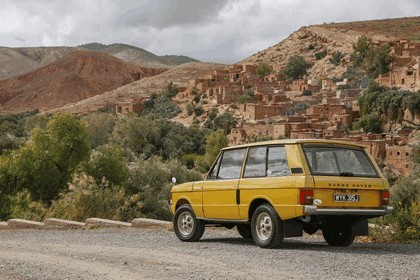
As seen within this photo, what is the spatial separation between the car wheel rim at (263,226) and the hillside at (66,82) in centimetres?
12329

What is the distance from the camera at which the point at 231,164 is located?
10.9 m

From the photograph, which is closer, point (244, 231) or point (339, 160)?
point (339, 160)

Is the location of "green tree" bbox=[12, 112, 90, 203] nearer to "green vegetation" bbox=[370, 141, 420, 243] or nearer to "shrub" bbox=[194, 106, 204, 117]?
"green vegetation" bbox=[370, 141, 420, 243]

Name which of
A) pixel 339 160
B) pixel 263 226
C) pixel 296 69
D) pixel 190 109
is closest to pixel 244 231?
pixel 263 226

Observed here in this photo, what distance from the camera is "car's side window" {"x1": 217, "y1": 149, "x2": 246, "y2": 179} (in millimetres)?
10741

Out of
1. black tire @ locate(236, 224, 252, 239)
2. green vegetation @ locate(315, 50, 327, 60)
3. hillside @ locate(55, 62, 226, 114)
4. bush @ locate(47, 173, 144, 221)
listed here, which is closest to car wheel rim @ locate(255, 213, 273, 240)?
black tire @ locate(236, 224, 252, 239)

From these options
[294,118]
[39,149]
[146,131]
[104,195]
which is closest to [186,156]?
[146,131]

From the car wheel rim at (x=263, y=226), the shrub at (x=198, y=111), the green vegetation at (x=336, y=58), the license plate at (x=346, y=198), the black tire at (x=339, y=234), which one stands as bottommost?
the black tire at (x=339, y=234)

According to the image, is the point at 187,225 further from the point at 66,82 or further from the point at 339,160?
the point at 66,82

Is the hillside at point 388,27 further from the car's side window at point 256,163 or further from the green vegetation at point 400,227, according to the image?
the car's side window at point 256,163

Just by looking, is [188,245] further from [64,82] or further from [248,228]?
[64,82]

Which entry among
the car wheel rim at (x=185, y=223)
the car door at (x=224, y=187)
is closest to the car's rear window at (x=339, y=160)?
the car door at (x=224, y=187)

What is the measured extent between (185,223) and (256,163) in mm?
1973

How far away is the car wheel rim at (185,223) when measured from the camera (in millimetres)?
11443
